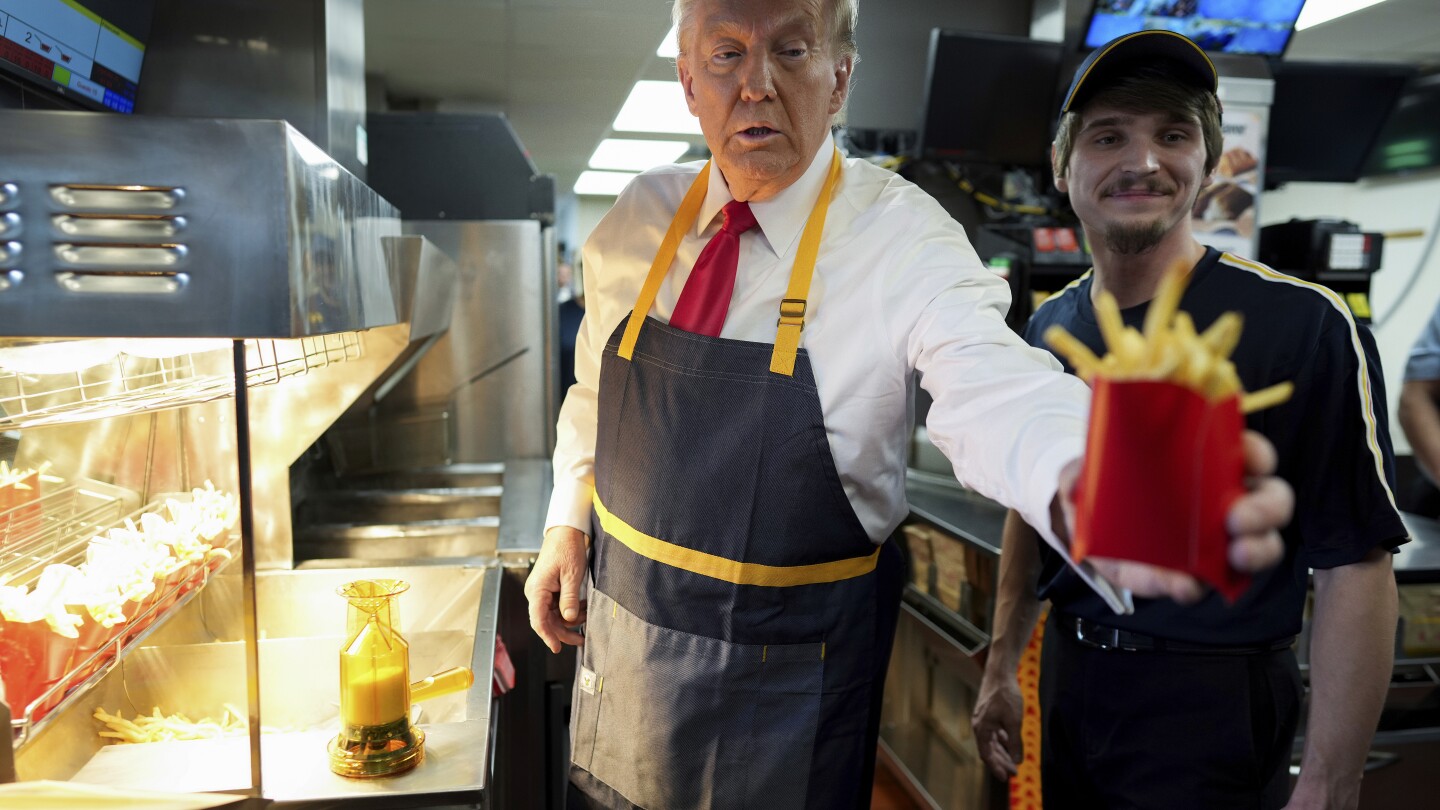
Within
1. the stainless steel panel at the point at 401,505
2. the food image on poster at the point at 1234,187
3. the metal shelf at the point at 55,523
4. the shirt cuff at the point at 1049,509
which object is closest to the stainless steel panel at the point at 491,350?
the stainless steel panel at the point at 401,505

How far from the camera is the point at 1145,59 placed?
1.43 metres

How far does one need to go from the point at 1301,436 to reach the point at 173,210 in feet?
4.65

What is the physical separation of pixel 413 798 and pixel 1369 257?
3.70m

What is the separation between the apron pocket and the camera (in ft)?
4.01

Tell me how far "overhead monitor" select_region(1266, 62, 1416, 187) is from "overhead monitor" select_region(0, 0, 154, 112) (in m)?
→ 3.59

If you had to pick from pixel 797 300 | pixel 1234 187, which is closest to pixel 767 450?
pixel 797 300

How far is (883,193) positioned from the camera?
1.29 meters

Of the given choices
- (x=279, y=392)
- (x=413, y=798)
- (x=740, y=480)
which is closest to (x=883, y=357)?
(x=740, y=480)

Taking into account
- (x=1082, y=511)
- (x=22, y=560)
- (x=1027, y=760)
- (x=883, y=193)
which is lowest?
(x=1027, y=760)

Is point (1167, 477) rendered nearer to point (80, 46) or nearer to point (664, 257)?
point (664, 257)

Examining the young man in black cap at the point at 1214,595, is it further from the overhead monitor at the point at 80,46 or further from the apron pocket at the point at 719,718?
the overhead monitor at the point at 80,46

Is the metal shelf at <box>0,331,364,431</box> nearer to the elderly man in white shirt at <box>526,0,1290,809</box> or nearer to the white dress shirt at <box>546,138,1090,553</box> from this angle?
the white dress shirt at <box>546,138,1090,553</box>

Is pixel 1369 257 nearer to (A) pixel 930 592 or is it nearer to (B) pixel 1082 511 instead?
(A) pixel 930 592

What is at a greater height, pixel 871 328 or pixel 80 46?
pixel 80 46
